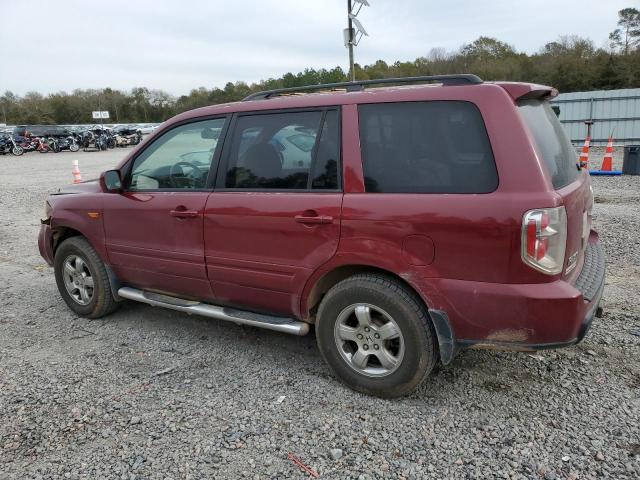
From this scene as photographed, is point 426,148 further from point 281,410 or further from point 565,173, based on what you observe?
point 281,410

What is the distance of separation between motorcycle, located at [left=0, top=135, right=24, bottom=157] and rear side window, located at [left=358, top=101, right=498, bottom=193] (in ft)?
105

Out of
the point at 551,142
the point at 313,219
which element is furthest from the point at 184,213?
the point at 551,142

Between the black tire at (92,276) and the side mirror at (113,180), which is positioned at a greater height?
the side mirror at (113,180)

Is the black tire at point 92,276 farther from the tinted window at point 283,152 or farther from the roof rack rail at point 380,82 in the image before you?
the roof rack rail at point 380,82

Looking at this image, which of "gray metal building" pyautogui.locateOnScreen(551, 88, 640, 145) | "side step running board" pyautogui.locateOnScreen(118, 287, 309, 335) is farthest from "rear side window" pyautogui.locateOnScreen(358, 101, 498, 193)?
"gray metal building" pyautogui.locateOnScreen(551, 88, 640, 145)

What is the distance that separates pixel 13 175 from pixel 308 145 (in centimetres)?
1838

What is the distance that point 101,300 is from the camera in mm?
4473

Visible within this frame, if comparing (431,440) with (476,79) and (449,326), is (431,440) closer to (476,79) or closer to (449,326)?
(449,326)

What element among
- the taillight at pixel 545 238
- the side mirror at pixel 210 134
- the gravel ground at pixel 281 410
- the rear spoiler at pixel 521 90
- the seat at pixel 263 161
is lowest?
the gravel ground at pixel 281 410

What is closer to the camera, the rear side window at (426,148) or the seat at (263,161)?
the rear side window at (426,148)

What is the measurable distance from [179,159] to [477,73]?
1652 inches

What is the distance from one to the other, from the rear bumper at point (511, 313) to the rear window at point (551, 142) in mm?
586

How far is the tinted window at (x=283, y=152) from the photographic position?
10.5 ft

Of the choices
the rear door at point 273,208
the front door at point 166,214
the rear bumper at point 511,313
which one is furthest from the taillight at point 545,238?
→ the front door at point 166,214
